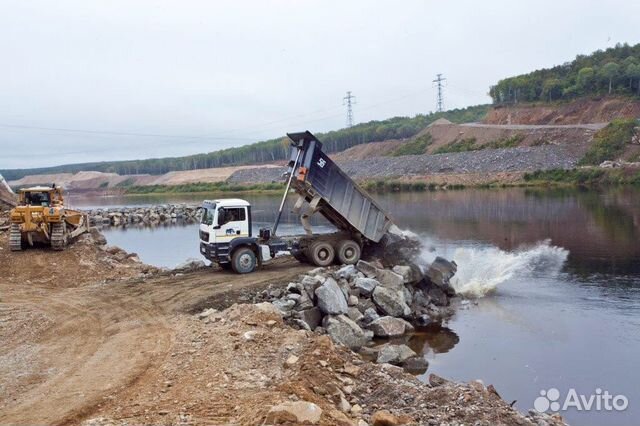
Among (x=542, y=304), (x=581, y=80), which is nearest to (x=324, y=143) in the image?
(x=581, y=80)

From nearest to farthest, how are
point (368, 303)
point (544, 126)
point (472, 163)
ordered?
point (368, 303) < point (472, 163) < point (544, 126)

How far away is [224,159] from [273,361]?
17926 cm

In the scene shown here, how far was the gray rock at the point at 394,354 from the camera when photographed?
12578 millimetres

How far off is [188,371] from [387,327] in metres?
6.99

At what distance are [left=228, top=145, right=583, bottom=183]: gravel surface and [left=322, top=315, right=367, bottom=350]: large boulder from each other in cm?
6475

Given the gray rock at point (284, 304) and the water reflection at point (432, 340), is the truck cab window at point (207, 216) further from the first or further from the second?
the water reflection at point (432, 340)

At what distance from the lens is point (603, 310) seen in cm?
1670

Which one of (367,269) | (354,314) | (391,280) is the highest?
(367,269)

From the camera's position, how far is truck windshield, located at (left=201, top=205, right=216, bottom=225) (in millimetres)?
16656

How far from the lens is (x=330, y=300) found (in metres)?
14.5

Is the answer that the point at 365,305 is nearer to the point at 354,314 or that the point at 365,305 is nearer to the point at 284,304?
the point at 354,314

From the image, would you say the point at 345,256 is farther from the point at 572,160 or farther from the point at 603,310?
the point at 572,160

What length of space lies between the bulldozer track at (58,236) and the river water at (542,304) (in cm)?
691

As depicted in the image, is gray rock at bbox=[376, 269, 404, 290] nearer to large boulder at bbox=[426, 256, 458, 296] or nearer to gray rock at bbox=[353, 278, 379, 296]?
gray rock at bbox=[353, 278, 379, 296]
